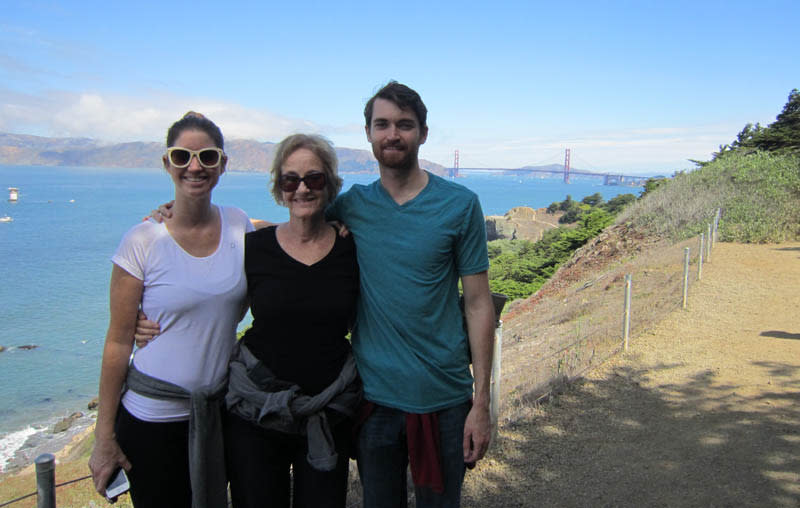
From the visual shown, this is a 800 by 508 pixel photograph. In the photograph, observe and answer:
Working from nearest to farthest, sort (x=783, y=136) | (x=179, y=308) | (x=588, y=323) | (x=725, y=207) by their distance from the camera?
(x=179, y=308) < (x=588, y=323) < (x=725, y=207) < (x=783, y=136)

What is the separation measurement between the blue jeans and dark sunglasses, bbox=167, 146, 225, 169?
120 cm

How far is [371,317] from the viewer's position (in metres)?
2.31

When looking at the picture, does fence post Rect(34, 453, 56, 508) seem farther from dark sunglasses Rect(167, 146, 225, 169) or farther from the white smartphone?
dark sunglasses Rect(167, 146, 225, 169)

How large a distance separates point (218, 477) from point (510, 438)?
3086 millimetres

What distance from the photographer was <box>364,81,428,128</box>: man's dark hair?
2.23 metres

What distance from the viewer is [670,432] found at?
5.05 meters

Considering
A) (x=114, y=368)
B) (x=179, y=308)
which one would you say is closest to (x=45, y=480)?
(x=114, y=368)

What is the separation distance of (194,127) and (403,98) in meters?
0.85

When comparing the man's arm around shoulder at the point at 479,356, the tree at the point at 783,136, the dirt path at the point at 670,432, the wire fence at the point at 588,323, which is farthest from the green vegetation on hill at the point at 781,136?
the man's arm around shoulder at the point at 479,356

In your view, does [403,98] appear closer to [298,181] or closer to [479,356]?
[298,181]

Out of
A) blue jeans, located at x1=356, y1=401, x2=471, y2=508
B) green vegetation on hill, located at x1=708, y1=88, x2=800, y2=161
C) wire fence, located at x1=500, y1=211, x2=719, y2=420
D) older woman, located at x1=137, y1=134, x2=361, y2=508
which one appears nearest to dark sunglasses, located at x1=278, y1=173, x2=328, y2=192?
older woman, located at x1=137, y1=134, x2=361, y2=508

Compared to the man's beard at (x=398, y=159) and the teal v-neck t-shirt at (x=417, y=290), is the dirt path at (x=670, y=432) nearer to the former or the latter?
the teal v-neck t-shirt at (x=417, y=290)

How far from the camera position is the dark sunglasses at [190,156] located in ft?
7.32

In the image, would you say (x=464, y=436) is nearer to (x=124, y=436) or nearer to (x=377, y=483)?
(x=377, y=483)
